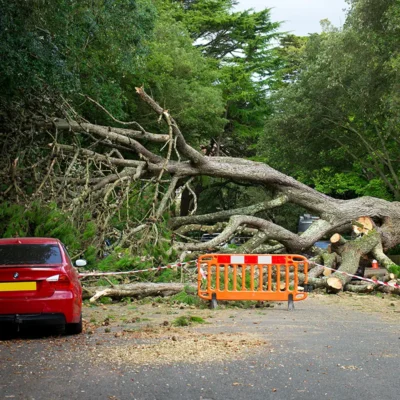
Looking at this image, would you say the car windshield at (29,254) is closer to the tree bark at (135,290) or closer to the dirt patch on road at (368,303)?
the tree bark at (135,290)

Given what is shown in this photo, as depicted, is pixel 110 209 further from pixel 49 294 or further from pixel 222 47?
pixel 222 47

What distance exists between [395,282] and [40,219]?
8.51 meters

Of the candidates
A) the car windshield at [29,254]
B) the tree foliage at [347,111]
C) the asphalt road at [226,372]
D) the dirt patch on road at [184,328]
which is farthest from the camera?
the tree foliage at [347,111]

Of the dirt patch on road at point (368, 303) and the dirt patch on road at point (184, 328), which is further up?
the dirt patch on road at point (184, 328)

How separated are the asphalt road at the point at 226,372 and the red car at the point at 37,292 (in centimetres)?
30

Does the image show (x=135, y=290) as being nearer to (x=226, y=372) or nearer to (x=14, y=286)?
(x=14, y=286)

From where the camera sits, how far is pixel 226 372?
22.8 feet

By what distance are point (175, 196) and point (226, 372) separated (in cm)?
1227

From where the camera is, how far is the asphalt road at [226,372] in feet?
19.9

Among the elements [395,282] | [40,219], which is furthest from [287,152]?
[40,219]

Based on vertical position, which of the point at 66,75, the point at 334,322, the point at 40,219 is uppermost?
the point at 66,75

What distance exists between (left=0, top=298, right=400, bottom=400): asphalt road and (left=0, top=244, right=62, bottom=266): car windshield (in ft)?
3.40

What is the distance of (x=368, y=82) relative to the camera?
27188mm

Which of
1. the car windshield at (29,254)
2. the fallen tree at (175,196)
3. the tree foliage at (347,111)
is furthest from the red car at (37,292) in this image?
the tree foliage at (347,111)
